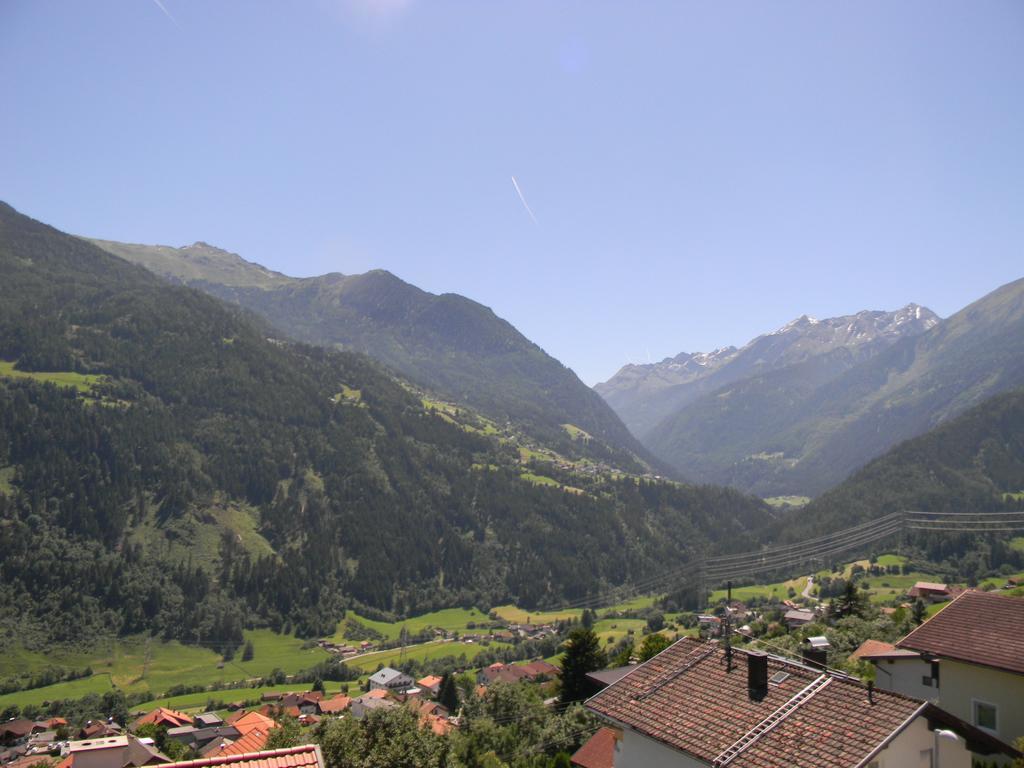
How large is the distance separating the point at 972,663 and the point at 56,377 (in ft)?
740

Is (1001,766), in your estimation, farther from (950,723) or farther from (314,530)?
(314,530)

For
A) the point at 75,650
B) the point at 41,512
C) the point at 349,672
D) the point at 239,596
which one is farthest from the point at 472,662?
the point at 41,512

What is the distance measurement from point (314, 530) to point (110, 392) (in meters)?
73.2

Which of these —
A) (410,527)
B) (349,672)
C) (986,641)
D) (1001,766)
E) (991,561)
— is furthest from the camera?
(410,527)

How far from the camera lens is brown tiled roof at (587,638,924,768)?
13367 mm

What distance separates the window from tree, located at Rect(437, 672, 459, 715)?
219 feet

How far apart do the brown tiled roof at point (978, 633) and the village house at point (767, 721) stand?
110 inches

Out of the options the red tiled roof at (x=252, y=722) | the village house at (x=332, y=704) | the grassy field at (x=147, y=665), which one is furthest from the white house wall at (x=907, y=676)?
the grassy field at (x=147, y=665)

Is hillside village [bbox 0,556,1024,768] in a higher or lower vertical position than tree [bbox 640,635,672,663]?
higher

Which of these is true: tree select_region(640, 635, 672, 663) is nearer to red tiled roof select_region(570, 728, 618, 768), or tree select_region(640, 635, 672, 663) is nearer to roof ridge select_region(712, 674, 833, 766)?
red tiled roof select_region(570, 728, 618, 768)

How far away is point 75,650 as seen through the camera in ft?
399

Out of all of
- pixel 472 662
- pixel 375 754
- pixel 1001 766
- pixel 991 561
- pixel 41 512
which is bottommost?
pixel 472 662

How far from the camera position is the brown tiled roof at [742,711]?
1337cm

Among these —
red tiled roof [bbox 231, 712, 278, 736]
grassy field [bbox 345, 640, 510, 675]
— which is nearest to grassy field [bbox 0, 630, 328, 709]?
grassy field [bbox 345, 640, 510, 675]
